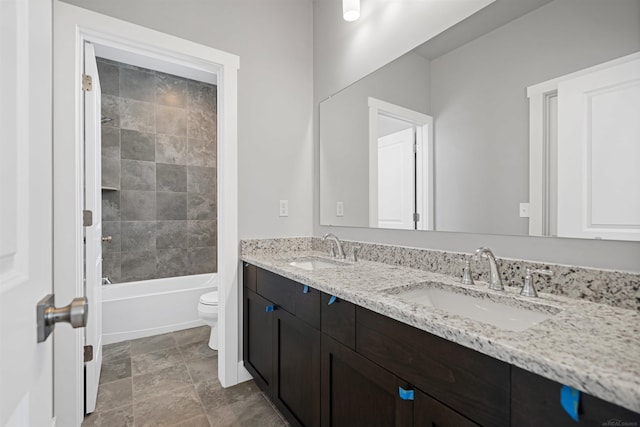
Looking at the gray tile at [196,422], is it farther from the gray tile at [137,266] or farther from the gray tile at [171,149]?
the gray tile at [171,149]

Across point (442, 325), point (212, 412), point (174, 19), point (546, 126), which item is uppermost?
point (174, 19)

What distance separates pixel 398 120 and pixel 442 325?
47.7 inches

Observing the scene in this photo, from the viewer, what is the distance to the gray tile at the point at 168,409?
1656 mm

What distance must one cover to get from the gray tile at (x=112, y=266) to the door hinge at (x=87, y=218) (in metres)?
1.56

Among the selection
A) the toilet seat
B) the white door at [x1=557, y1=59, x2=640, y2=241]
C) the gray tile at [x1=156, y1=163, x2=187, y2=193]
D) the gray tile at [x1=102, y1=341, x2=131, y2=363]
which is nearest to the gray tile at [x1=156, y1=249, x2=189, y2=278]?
the gray tile at [x1=156, y1=163, x2=187, y2=193]

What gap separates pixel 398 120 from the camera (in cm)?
170

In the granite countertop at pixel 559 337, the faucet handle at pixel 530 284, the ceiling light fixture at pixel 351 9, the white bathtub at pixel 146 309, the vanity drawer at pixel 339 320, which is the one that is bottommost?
the white bathtub at pixel 146 309

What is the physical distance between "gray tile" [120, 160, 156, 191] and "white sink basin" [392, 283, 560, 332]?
2.99 meters

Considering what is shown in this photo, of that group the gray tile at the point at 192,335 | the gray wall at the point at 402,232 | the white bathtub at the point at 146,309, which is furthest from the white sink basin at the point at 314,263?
the white bathtub at the point at 146,309

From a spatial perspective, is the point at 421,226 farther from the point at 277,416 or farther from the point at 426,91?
the point at 277,416
